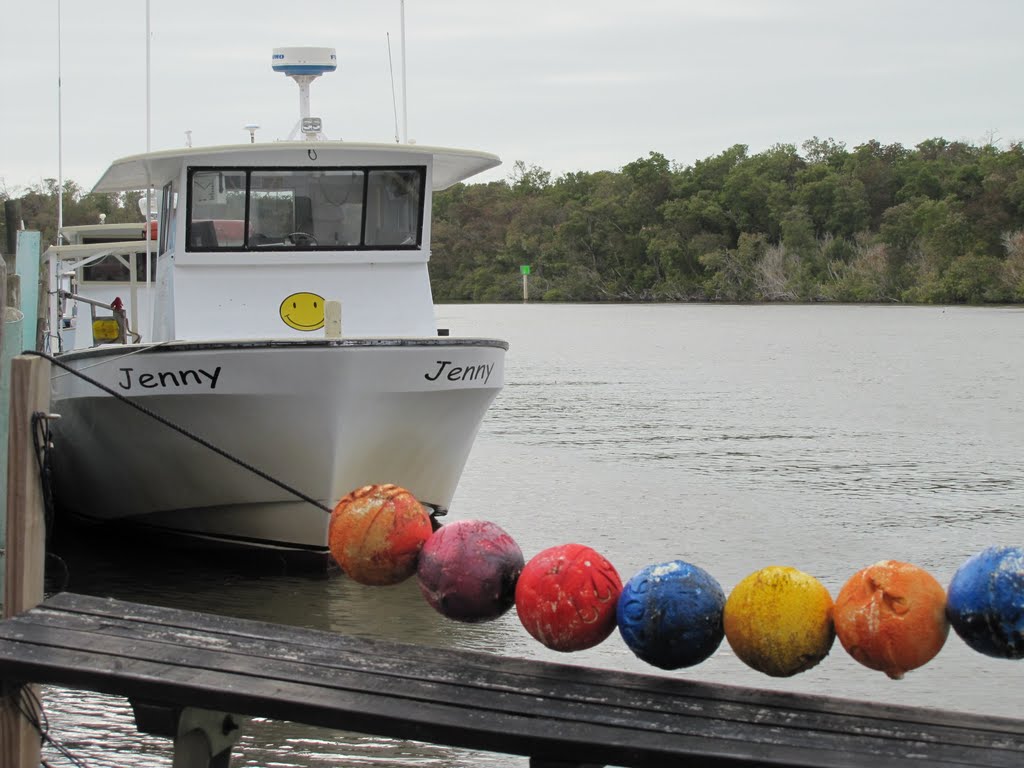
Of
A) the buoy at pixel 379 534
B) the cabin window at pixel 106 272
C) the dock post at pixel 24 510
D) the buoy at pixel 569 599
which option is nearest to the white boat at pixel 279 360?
the cabin window at pixel 106 272

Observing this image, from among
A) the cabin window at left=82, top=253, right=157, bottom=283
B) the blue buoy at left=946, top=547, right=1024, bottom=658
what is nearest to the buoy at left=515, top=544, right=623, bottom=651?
the blue buoy at left=946, top=547, right=1024, bottom=658

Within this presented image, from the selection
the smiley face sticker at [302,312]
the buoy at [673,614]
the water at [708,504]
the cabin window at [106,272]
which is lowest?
the water at [708,504]

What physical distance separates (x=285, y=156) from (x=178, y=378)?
2.14m

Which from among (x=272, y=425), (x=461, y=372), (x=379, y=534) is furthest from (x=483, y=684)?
(x=461, y=372)

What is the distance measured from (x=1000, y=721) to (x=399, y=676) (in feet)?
5.58

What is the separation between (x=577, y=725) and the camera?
3781 mm

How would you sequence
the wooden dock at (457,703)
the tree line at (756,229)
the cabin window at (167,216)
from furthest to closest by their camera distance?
the tree line at (756,229)
the cabin window at (167,216)
the wooden dock at (457,703)

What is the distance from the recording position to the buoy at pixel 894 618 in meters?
3.95

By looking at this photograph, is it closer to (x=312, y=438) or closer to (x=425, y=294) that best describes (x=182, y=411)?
(x=312, y=438)

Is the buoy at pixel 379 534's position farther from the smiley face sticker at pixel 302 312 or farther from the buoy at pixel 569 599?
the smiley face sticker at pixel 302 312

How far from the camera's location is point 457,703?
3.93 meters

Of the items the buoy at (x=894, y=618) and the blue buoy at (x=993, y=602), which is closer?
the blue buoy at (x=993, y=602)

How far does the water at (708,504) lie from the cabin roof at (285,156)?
3.15 m

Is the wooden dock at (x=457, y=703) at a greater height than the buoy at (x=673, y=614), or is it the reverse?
the buoy at (x=673, y=614)
